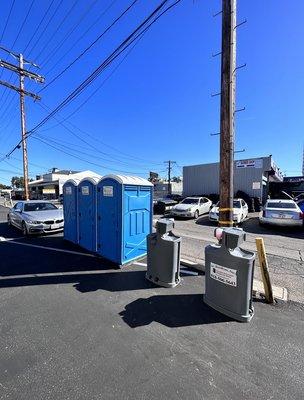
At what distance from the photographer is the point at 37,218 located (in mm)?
9875

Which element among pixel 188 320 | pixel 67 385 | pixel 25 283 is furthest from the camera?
pixel 25 283

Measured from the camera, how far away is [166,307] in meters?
3.97

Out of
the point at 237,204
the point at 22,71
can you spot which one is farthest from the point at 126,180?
the point at 22,71

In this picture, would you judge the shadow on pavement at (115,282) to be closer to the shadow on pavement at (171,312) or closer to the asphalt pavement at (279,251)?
the shadow on pavement at (171,312)

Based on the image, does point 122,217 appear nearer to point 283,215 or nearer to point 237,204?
point 283,215

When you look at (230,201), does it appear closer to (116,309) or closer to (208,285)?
(208,285)

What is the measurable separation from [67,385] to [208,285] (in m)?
2.36

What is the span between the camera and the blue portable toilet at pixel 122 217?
592cm

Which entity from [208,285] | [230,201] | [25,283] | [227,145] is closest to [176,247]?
[208,285]

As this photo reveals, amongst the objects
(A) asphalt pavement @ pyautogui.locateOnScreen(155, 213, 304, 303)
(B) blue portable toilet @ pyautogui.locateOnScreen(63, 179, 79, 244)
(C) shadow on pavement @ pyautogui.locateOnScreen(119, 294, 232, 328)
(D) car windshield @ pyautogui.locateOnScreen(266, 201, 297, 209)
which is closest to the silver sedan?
(B) blue portable toilet @ pyautogui.locateOnScreen(63, 179, 79, 244)

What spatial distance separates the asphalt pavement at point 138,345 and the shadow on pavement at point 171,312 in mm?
15

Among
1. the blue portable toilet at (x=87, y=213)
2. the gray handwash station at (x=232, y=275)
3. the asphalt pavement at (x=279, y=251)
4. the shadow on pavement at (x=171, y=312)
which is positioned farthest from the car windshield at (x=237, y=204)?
the gray handwash station at (x=232, y=275)

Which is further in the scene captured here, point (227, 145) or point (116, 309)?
point (227, 145)

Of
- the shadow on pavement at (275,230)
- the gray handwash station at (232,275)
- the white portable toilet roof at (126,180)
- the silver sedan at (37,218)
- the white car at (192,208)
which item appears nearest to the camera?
the gray handwash station at (232,275)
